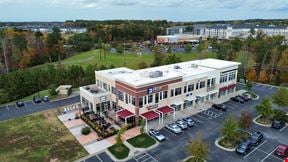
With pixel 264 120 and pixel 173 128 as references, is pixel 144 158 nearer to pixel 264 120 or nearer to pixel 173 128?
pixel 173 128

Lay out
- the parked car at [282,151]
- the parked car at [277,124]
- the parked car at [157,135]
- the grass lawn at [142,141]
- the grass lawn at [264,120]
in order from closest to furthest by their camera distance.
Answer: the parked car at [282,151]
the grass lawn at [142,141]
the parked car at [157,135]
the parked car at [277,124]
the grass lawn at [264,120]

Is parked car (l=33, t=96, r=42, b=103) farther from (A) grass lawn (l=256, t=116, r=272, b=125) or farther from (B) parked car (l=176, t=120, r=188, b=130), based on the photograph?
(A) grass lawn (l=256, t=116, r=272, b=125)

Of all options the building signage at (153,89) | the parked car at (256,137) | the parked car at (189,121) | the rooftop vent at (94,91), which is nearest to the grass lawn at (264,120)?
the parked car at (256,137)

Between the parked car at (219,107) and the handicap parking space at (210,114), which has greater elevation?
the parked car at (219,107)

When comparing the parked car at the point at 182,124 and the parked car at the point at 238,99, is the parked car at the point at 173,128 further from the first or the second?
the parked car at the point at 238,99

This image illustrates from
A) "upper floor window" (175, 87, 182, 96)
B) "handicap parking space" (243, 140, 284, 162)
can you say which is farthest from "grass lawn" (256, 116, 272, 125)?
"upper floor window" (175, 87, 182, 96)

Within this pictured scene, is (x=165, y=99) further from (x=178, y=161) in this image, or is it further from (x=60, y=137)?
(x=60, y=137)

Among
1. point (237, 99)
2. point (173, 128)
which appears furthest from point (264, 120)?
point (173, 128)
